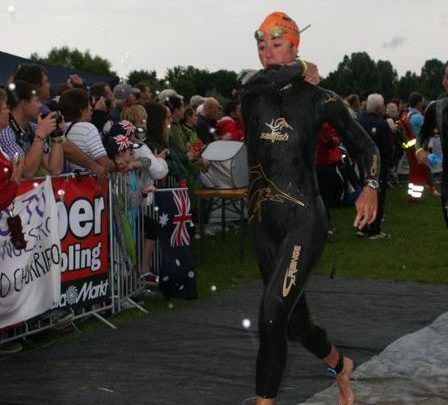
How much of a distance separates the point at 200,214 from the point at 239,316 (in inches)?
158

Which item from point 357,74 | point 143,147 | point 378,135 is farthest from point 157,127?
point 357,74

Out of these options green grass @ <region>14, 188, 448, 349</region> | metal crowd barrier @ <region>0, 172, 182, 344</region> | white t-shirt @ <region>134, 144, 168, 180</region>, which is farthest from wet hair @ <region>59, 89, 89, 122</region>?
green grass @ <region>14, 188, 448, 349</region>

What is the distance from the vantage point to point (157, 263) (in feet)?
31.0

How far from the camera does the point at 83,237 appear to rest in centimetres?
748

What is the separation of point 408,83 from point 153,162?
9728 cm

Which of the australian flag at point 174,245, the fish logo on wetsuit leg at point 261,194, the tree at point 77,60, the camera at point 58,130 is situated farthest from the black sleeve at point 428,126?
the tree at point 77,60

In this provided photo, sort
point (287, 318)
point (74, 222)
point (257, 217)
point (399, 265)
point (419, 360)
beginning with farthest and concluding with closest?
1. point (399, 265)
2. point (74, 222)
3. point (419, 360)
4. point (257, 217)
5. point (287, 318)

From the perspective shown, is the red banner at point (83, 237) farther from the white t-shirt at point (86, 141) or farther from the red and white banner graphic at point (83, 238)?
the white t-shirt at point (86, 141)

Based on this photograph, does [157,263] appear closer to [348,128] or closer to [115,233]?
[115,233]

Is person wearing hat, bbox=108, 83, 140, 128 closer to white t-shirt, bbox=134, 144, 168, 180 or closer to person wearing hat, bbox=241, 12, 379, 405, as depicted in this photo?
white t-shirt, bbox=134, 144, 168, 180

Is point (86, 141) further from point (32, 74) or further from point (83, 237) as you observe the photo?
point (83, 237)

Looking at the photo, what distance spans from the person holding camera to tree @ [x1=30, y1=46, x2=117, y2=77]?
82.3m

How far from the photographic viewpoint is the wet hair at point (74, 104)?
316 inches

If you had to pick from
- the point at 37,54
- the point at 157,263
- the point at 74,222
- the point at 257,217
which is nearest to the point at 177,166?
the point at 157,263
